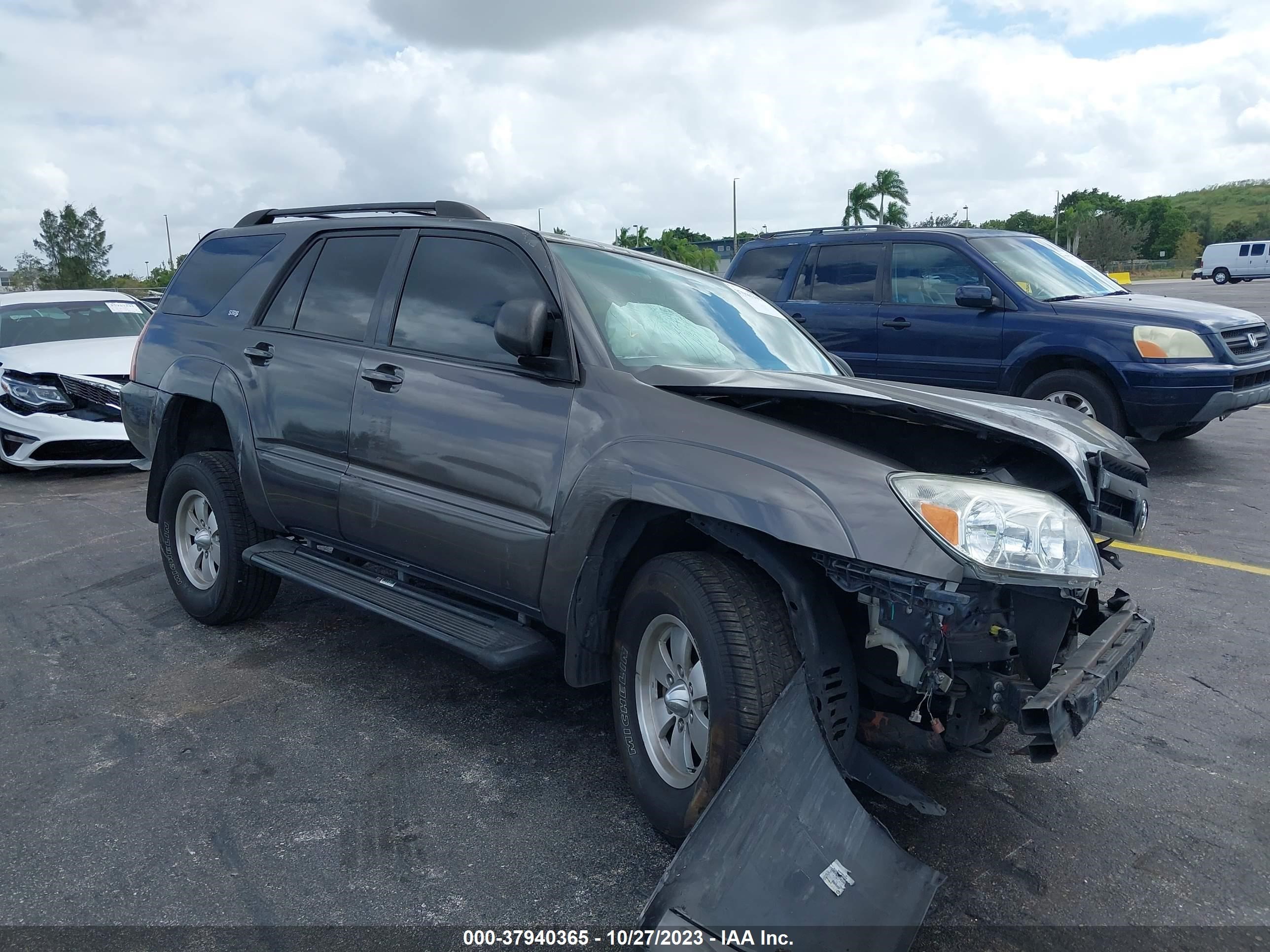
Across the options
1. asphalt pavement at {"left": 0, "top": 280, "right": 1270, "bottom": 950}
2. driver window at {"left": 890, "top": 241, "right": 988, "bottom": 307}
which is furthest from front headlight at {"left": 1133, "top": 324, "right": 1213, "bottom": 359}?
asphalt pavement at {"left": 0, "top": 280, "right": 1270, "bottom": 950}

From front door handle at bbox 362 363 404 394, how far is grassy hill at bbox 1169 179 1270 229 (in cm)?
12798

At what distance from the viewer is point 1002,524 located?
2512 millimetres

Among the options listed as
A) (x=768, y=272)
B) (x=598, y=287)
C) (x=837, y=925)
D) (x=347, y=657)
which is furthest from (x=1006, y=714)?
(x=768, y=272)

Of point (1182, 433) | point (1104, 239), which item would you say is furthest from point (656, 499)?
point (1104, 239)

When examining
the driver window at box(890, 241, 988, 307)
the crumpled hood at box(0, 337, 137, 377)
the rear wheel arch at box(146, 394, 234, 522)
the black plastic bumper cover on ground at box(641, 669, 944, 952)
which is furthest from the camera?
the crumpled hood at box(0, 337, 137, 377)

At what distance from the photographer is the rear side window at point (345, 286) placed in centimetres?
423

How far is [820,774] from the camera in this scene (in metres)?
2.50

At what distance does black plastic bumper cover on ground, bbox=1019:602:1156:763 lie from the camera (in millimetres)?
2490

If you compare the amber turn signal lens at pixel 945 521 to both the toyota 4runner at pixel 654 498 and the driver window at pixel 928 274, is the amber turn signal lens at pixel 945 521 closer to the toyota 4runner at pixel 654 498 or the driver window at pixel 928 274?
the toyota 4runner at pixel 654 498

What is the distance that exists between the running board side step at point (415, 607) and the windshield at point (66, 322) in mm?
6734

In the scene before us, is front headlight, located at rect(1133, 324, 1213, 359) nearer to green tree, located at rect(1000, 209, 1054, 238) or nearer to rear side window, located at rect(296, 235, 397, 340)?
rear side window, located at rect(296, 235, 397, 340)

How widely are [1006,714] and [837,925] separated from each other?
70 centimetres

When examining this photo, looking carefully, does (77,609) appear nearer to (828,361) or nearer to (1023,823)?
(828,361)

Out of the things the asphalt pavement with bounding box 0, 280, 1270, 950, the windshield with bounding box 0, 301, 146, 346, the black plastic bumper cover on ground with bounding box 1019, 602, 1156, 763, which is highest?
the windshield with bounding box 0, 301, 146, 346
